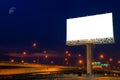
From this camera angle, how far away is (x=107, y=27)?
5659 cm

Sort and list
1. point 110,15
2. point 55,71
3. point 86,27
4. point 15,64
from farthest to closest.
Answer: point 55,71
point 15,64
point 86,27
point 110,15

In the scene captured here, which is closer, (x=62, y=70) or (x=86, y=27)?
(x=86, y=27)

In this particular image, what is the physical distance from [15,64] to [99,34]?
29.9 metres

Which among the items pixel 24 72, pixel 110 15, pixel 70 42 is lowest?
pixel 24 72

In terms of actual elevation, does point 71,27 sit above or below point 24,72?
above

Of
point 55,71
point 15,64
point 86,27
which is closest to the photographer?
point 86,27

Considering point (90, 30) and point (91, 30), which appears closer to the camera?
point (91, 30)

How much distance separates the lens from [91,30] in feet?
196

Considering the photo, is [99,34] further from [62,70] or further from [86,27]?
[62,70]

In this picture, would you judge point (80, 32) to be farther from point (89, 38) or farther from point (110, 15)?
point (110, 15)

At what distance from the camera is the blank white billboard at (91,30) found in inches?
2224

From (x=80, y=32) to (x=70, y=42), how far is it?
11.6 ft

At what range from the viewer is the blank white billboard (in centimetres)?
5650

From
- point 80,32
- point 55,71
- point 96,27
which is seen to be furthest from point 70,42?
point 55,71
